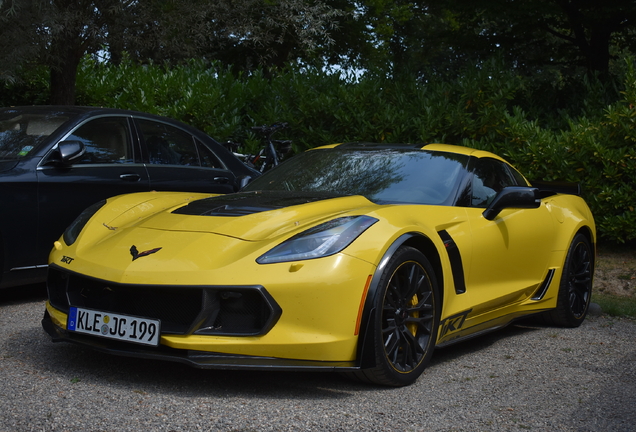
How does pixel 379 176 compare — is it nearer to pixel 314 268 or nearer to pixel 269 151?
pixel 314 268

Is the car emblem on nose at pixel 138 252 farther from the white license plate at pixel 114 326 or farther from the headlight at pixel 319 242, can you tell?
the headlight at pixel 319 242

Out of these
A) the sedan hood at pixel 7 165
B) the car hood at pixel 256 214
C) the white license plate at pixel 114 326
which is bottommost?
the white license plate at pixel 114 326

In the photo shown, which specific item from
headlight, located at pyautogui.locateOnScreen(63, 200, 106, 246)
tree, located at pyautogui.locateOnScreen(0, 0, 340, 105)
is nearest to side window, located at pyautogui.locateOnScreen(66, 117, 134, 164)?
headlight, located at pyautogui.locateOnScreen(63, 200, 106, 246)

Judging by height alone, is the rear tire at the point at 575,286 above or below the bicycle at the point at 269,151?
below

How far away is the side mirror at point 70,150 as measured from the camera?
5660mm

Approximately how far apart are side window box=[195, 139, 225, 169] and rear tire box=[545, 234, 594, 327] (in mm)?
3314

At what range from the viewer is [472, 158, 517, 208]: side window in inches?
199

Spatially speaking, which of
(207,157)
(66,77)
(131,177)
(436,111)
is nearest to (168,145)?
(207,157)

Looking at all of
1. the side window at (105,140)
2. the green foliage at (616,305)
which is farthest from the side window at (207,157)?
the green foliage at (616,305)

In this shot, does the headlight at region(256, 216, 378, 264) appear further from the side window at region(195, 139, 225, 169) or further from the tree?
the tree

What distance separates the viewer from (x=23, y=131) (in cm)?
605

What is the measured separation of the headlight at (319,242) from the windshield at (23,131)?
3012 millimetres

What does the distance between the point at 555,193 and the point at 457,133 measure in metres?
3.96

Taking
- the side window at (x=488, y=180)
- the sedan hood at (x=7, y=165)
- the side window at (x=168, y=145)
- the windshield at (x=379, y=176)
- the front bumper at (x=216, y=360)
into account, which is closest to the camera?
the front bumper at (x=216, y=360)
